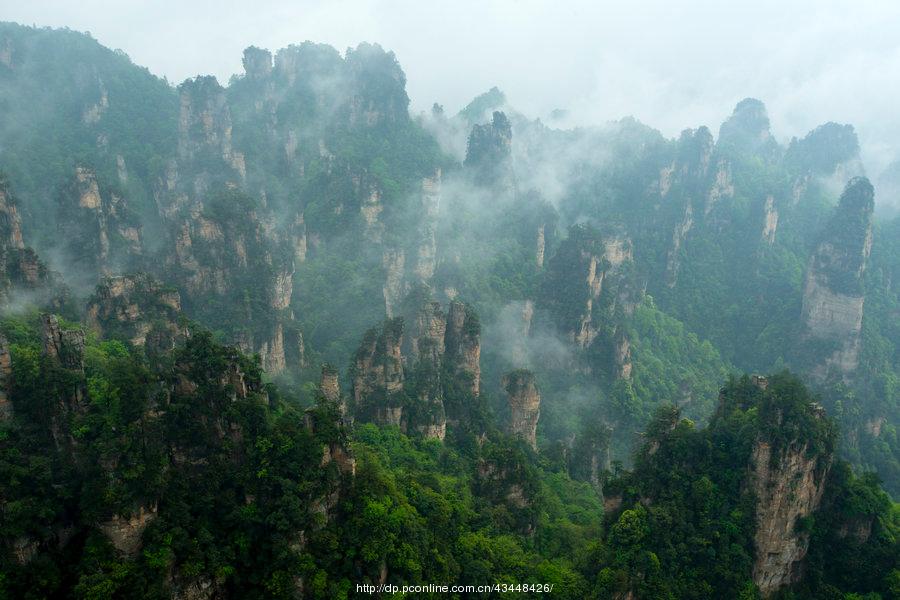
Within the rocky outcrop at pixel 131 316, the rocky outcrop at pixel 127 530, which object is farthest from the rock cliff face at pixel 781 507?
the rocky outcrop at pixel 131 316

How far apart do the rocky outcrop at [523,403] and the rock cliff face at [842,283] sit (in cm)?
4350

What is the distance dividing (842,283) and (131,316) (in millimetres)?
76464

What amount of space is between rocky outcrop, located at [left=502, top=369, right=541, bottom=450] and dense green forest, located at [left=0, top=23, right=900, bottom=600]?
9.7 inches

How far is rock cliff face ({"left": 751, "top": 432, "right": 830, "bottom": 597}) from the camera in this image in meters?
27.4

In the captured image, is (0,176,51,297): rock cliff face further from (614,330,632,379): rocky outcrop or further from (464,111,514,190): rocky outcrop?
(464,111,514,190): rocky outcrop

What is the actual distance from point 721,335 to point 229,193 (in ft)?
214

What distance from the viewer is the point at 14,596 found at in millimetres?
18516

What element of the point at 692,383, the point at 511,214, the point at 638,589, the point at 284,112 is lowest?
the point at 638,589

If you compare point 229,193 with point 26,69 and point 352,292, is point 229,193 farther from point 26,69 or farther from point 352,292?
point 26,69

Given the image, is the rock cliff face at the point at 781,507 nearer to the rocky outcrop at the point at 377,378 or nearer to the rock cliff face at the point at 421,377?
the rock cliff face at the point at 421,377

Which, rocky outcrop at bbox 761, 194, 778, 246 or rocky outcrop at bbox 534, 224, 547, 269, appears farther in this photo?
rocky outcrop at bbox 761, 194, 778, 246

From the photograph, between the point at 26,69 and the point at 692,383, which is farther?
the point at 26,69

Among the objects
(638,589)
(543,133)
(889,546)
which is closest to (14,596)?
(638,589)

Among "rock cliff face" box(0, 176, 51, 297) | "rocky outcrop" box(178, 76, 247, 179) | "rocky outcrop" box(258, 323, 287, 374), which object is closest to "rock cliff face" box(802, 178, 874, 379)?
"rocky outcrop" box(258, 323, 287, 374)
